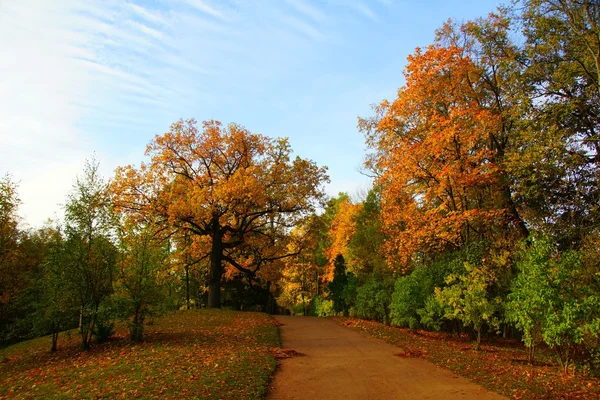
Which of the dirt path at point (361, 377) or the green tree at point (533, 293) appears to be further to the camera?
the green tree at point (533, 293)

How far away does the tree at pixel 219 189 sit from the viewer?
21469 mm

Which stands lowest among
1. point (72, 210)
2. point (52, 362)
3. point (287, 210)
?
point (52, 362)

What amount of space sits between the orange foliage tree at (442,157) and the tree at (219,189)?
6.83 meters

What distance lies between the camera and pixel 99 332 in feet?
45.5

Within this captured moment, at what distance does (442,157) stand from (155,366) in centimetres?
1291

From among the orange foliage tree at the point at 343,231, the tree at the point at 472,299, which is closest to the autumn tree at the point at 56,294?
the tree at the point at 472,299

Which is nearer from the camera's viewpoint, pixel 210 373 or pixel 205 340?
pixel 210 373

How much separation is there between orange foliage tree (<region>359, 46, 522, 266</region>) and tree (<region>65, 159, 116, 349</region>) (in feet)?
37.3

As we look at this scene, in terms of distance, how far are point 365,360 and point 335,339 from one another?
3.79 metres

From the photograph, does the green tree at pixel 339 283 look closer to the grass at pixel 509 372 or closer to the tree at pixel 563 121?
the grass at pixel 509 372

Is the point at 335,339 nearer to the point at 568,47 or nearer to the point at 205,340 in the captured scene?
the point at 205,340

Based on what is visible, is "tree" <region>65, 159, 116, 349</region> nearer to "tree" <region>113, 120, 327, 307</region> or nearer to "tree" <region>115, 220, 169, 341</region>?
"tree" <region>115, 220, 169, 341</region>

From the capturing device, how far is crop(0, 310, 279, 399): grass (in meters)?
7.60

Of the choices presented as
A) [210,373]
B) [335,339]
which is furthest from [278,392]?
[335,339]
